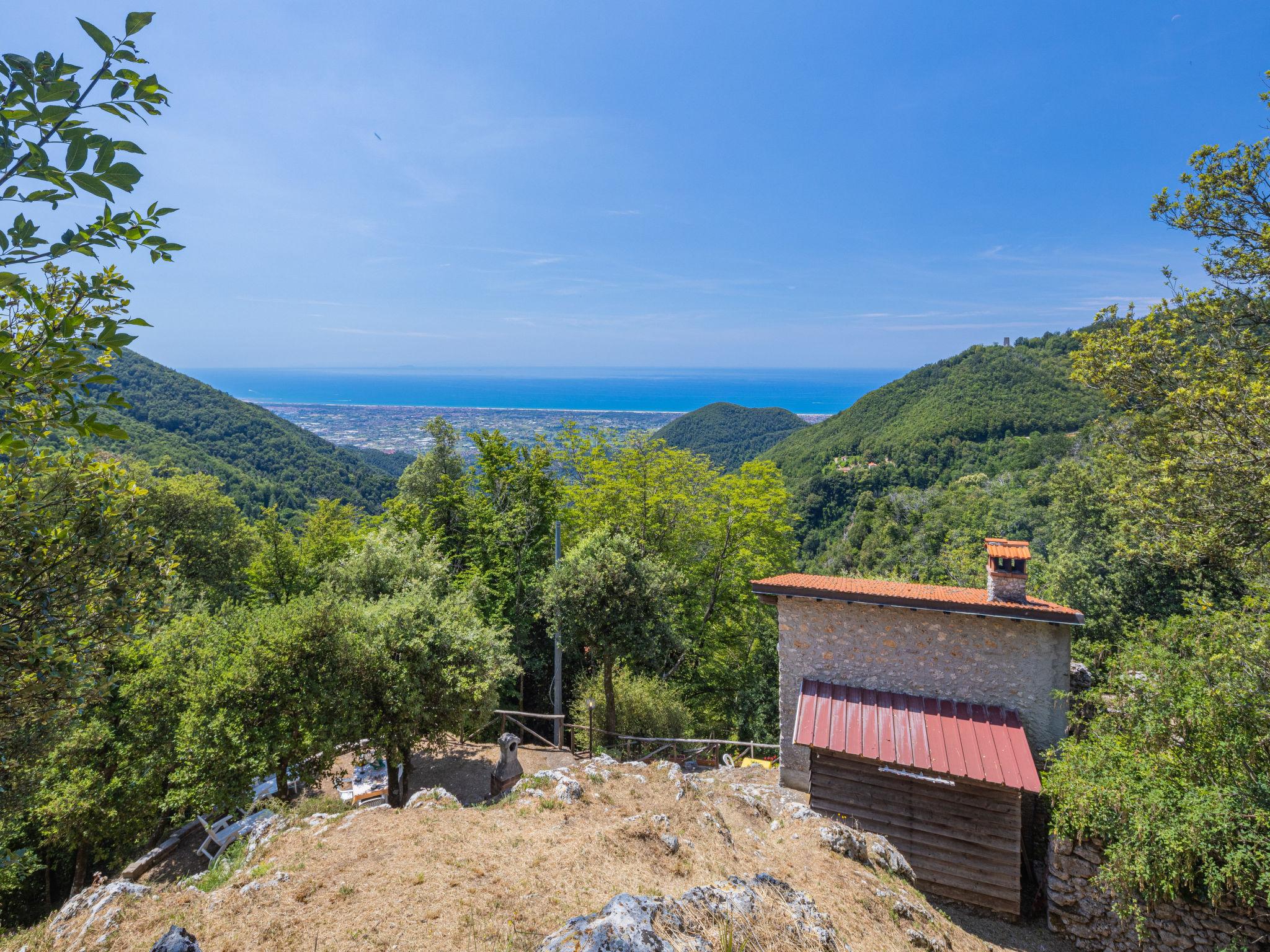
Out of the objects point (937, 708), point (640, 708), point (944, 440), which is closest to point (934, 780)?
point (937, 708)

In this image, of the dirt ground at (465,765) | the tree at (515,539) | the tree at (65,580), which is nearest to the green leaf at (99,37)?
the tree at (65,580)

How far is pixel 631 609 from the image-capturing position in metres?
13.1

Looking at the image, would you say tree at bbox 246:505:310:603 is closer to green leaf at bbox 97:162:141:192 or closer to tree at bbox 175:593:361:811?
tree at bbox 175:593:361:811

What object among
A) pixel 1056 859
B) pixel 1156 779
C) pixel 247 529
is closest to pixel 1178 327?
pixel 1156 779

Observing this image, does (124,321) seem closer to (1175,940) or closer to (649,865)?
(649,865)

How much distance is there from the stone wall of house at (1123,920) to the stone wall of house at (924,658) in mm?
1823

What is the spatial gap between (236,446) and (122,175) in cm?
7331

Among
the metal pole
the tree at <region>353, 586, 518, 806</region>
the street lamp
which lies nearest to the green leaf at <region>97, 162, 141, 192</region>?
the tree at <region>353, 586, 518, 806</region>

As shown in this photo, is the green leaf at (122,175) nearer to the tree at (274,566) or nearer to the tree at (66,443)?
the tree at (66,443)

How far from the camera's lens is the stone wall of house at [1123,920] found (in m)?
6.57

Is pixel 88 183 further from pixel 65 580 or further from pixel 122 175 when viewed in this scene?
pixel 65 580

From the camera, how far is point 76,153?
6.90 feet

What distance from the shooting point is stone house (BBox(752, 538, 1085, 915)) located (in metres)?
8.38

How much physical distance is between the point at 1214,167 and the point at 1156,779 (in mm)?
9525
